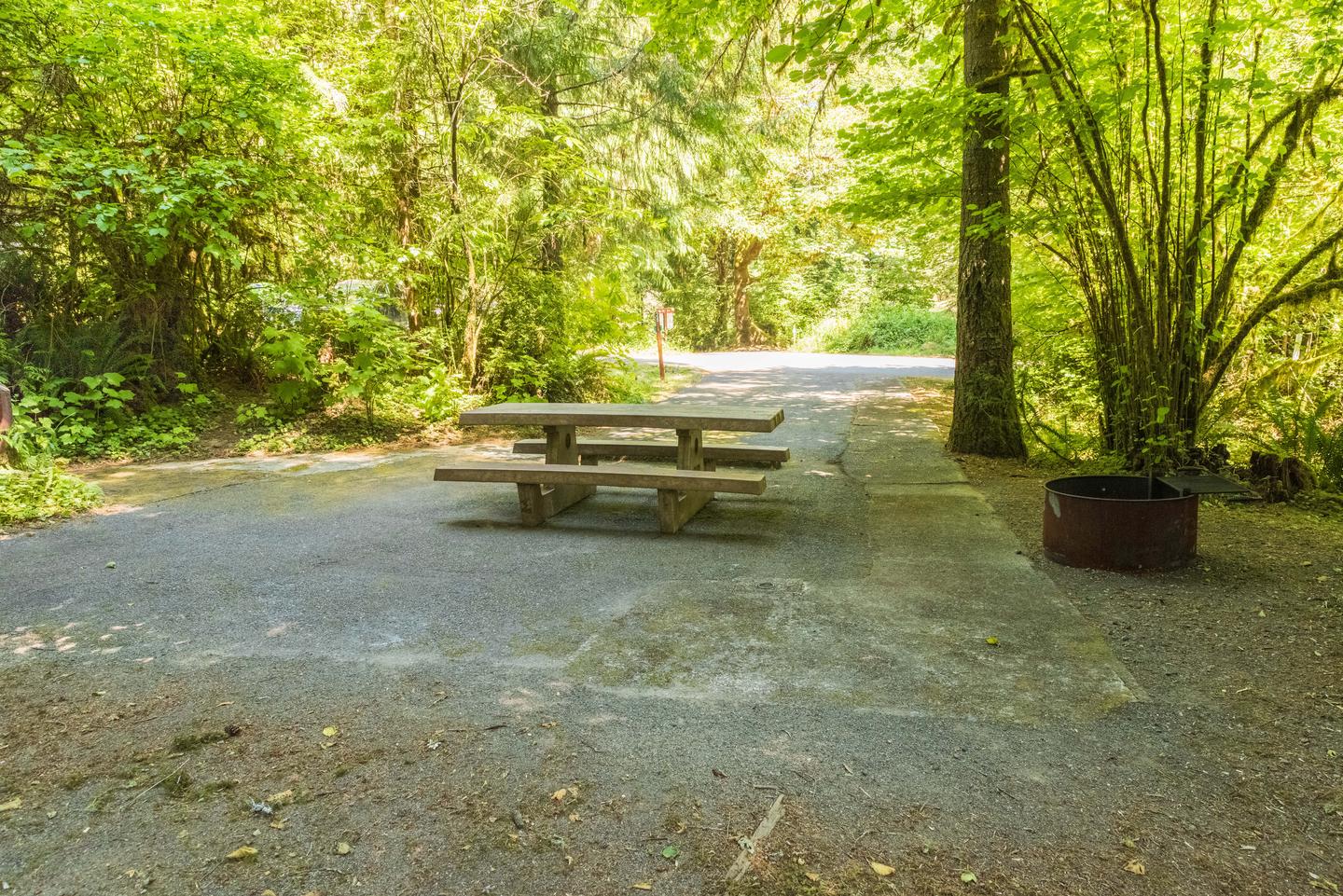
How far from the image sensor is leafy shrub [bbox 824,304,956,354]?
22500 millimetres

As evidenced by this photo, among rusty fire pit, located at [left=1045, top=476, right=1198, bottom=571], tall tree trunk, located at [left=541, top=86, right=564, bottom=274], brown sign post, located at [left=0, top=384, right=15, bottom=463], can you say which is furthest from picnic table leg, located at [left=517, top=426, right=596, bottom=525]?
tall tree trunk, located at [left=541, top=86, right=564, bottom=274]

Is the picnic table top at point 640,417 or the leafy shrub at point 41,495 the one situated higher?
the picnic table top at point 640,417

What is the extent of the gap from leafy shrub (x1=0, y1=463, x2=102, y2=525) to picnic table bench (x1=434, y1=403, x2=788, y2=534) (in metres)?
2.66

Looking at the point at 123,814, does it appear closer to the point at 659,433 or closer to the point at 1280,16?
the point at 1280,16

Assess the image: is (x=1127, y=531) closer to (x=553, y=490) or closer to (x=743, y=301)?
(x=553, y=490)

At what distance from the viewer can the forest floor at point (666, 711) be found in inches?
84.5

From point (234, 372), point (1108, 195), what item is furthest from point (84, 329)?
point (1108, 195)

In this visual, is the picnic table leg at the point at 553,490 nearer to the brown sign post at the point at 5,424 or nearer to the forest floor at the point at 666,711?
the forest floor at the point at 666,711

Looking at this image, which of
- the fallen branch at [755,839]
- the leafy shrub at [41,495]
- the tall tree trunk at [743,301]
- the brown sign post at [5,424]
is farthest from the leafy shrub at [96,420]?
the tall tree trunk at [743,301]

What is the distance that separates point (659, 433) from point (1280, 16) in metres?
6.52

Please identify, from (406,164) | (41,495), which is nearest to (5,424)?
(41,495)

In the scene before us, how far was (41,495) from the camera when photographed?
5898 mm

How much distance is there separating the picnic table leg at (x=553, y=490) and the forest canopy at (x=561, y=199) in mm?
2971

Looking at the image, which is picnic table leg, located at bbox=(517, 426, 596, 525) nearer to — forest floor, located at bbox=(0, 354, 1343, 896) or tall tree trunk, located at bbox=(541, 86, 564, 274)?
forest floor, located at bbox=(0, 354, 1343, 896)
